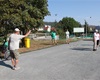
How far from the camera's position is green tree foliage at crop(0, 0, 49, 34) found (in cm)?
2414

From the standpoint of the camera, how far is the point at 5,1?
24.2 metres

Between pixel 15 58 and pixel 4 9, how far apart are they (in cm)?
1211

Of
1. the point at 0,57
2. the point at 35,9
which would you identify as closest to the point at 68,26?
the point at 35,9

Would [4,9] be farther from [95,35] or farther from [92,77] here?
[92,77]

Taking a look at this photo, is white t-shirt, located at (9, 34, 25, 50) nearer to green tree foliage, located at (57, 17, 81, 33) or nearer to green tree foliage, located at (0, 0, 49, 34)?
green tree foliage, located at (0, 0, 49, 34)

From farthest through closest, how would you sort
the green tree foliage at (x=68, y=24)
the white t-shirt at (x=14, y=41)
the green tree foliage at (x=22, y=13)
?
the green tree foliage at (x=68, y=24) → the green tree foliage at (x=22, y=13) → the white t-shirt at (x=14, y=41)

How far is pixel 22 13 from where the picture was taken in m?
25.4

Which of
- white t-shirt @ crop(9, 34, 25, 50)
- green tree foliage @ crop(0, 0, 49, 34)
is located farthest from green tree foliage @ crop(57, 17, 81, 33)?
white t-shirt @ crop(9, 34, 25, 50)

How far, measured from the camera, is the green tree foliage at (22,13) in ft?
79.2

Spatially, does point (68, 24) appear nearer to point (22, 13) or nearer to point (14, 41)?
point (22, 13)

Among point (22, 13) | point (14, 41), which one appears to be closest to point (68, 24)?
point (22, 13)

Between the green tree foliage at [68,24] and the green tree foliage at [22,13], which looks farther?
the green tree foliage at [68,24]

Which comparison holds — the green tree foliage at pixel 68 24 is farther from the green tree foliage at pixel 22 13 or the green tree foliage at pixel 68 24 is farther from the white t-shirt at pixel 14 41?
the white t-shirt at pixel 14 41

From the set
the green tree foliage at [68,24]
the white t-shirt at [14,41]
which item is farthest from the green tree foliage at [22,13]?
the green tree foliage at [68,24]
